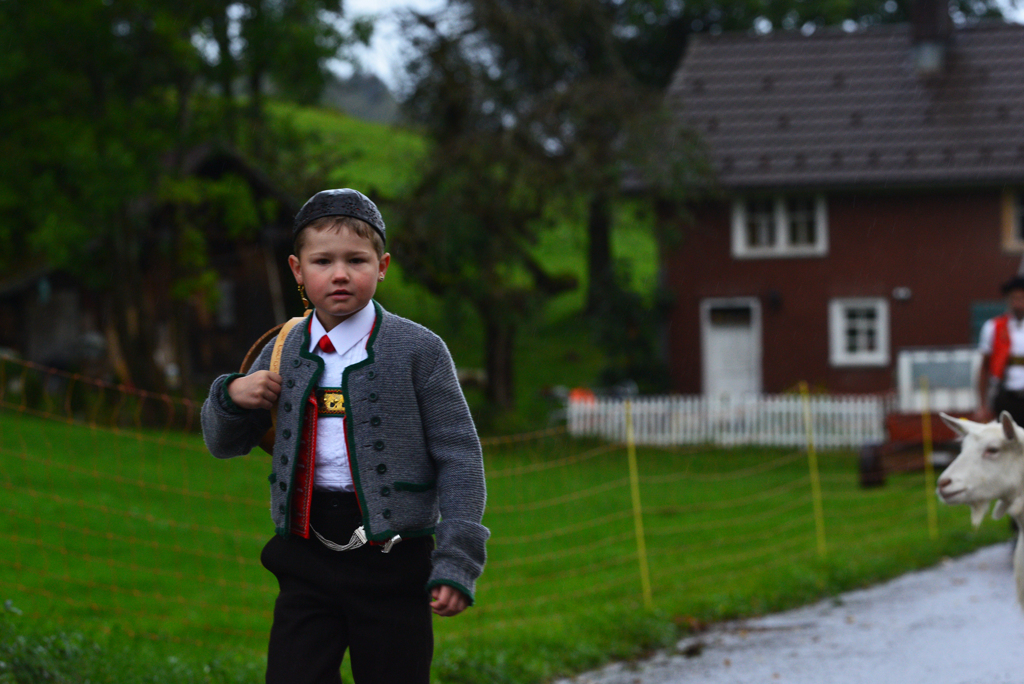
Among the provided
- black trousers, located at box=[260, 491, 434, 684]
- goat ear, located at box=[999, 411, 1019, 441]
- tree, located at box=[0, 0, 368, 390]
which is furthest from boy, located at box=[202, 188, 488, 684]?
tree, located at box=[0, 0, 368, 390]

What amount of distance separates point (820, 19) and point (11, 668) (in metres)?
36.6

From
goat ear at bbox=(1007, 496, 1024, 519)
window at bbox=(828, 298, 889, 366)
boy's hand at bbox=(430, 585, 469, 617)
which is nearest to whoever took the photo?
boy's hand at bbox=(430, 585, 469, 617)

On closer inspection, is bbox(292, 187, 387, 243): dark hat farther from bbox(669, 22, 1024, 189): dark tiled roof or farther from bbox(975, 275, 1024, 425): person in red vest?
bbox(669, 22, 1024, 189): dark tiled roof

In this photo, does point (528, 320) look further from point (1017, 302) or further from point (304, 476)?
point (304, 476)

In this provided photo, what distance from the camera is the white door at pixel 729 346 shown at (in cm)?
2778

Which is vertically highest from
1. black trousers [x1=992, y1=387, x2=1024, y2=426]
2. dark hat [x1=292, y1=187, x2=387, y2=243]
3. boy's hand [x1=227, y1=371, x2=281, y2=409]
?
dark hat [x1=292, y1=187, x2=387, y2=243]

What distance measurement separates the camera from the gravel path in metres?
6.90

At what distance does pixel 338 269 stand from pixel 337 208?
17cm

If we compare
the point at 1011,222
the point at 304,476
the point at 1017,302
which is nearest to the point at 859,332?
the point at 1011,222

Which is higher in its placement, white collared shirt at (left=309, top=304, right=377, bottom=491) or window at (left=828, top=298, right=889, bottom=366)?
window at (left=828, top=298, right=889, bottom=366)

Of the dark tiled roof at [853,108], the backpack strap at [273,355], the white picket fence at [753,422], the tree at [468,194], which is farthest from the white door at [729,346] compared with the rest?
the backpack strap at [273,355]

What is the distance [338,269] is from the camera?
3.57m

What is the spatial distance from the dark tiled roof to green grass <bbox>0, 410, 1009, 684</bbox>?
33.6ft

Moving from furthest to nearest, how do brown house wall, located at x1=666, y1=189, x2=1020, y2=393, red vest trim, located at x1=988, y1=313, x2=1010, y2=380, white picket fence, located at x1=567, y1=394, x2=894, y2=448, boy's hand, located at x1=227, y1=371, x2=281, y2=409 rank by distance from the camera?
brown house wall, located at x1=666, y1=189, x2=1020, y2=393
white picket fence, located at x1=567, y1=394, x2=894, y2=448
red vest trim, located at x1=988, y1=313, x2=1010, y2=380
boy's hand, located at x1=227, y1=371, x2=281, y2=409
